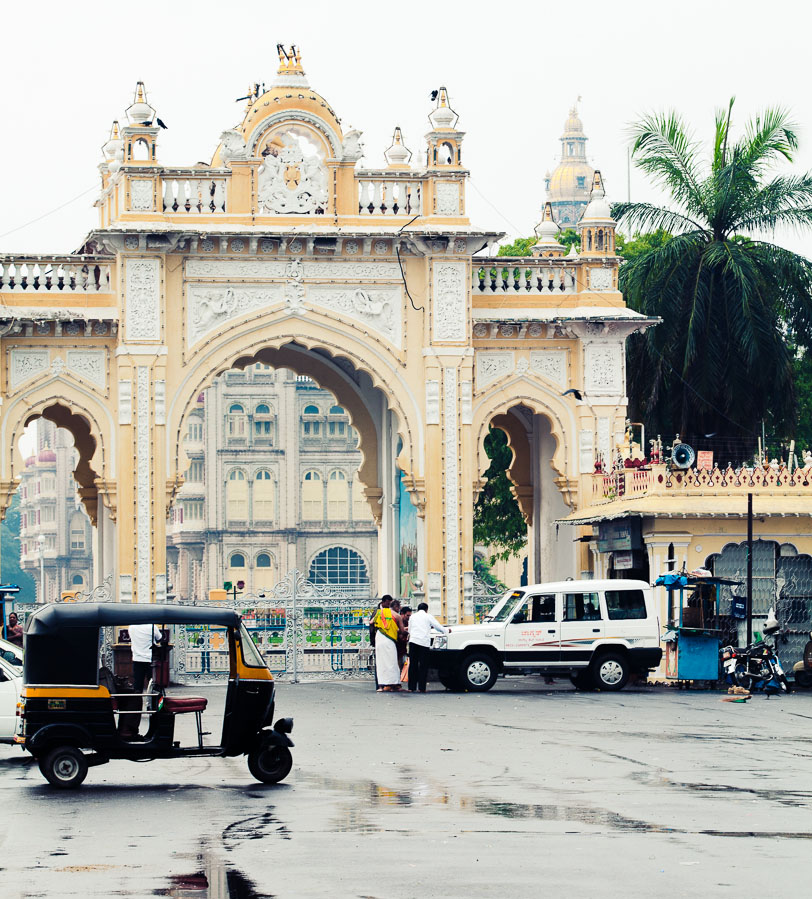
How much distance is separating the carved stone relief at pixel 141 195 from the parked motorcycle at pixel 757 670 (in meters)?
10.9

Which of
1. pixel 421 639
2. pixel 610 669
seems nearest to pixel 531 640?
pixel 610 669

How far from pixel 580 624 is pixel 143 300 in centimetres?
854

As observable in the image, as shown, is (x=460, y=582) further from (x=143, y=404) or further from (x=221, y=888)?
(x=221, y=888)

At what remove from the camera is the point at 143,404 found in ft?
89.3

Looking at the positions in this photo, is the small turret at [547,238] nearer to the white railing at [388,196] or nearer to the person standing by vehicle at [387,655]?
the white railing at [388,196]

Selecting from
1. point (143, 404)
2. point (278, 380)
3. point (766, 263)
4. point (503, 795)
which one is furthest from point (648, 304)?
point (278, 380)

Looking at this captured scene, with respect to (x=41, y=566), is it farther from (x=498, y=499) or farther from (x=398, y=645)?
Answer: (x=398, y=645)

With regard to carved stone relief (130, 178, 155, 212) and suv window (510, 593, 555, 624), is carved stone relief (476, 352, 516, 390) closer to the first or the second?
carved stone relief (130, 178, 155, 212)

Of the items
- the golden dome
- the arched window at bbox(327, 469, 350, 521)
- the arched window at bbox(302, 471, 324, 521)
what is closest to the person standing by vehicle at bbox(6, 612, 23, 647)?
the arched window at bbox(327, 469, 350, 521)

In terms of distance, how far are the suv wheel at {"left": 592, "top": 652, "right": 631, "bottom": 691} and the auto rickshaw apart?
10.4 meters

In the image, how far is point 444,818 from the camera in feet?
38.3

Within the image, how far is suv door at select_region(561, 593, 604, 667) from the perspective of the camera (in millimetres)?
23562

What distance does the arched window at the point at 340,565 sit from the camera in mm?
89688

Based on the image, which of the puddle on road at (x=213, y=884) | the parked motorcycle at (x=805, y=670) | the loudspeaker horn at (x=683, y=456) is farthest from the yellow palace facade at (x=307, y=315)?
the puddle on road at (x=213, y=884)
